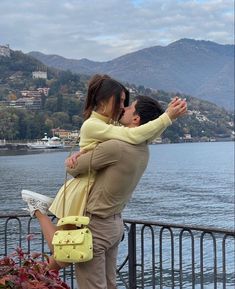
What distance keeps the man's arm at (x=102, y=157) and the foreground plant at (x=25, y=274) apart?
2.11 ft

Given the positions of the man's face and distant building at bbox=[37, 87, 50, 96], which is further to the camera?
distant building at bbox=[37, 87, 50, 96]

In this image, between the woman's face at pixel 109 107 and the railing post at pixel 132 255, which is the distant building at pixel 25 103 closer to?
the railing post at pixel 132 255

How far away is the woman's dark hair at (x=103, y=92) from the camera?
3.73m

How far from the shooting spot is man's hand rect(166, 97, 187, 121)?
3660 mm

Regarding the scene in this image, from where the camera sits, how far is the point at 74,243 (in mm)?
3527

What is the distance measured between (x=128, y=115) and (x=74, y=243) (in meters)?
0.93

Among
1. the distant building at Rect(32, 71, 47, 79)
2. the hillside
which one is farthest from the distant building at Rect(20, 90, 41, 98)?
the distant building at Rect(32, 71, 47, 79)

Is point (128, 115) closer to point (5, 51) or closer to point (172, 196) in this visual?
point (172, 196)

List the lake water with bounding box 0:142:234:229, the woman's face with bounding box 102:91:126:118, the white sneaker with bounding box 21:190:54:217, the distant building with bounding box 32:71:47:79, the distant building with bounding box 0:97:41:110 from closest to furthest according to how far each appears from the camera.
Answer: the woman's face with bounding box 102:91:126:118 → the white sneaker with bounding box 21:190:54:217 → the lake water with bounding box 0:142:234:229 → the distant building with bounding box 0:97:41:110 → the distant building with bounding box 32:71:47:79

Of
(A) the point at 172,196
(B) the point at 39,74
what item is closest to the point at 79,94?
(B) the point at 39,74

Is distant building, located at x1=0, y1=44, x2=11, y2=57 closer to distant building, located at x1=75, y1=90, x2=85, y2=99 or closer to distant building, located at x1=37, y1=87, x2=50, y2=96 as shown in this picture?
distant building, located at x1=37, y1=87, x2=50, y2=96

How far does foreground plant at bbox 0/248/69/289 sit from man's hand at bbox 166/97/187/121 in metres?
1.22

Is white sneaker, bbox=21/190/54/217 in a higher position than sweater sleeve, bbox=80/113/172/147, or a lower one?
lower

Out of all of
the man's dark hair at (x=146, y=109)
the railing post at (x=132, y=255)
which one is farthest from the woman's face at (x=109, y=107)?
the railing post at (x=132, y=255)
